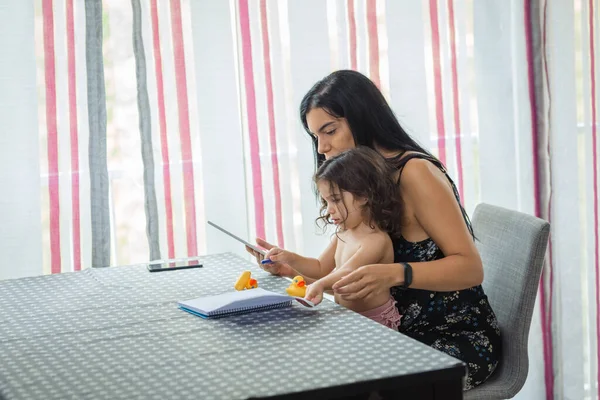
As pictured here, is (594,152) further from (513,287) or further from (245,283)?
(245,283)

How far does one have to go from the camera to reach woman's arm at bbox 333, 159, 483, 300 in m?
1.76

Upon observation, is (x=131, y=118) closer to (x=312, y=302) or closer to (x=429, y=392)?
(x=312, y=302)

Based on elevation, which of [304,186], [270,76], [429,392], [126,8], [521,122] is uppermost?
[126,8]

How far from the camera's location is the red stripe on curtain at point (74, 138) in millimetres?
2566

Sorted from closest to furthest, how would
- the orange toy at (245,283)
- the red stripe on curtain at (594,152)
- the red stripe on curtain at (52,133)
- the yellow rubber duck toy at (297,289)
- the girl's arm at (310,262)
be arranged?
the yellow rubber duck toy at (297,289), the orange toy at (245,283), the girl's arm at (310,262), the red stripe on curtain at (52,133), the red stripe on curtain at (594,152)

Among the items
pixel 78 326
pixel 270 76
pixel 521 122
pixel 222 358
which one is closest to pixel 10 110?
pixel 270 76

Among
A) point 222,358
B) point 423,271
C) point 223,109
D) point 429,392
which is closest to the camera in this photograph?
point 429,392

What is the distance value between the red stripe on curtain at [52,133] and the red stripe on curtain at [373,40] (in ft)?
3.49

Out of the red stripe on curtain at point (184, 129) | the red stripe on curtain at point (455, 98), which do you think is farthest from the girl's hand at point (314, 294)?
the red stripe on curtain at point (455, 98)

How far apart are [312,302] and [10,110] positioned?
136 cm

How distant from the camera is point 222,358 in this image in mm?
1318

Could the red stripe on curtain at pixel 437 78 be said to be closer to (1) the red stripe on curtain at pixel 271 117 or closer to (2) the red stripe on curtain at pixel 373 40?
(2) the red stripe on curtain at pixel 373 40

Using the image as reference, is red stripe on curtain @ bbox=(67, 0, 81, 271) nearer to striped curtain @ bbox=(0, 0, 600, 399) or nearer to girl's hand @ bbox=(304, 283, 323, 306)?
striped curtain @ bbox=(0, 0, 600, 399)

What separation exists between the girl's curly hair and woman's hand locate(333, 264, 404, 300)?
131mm
